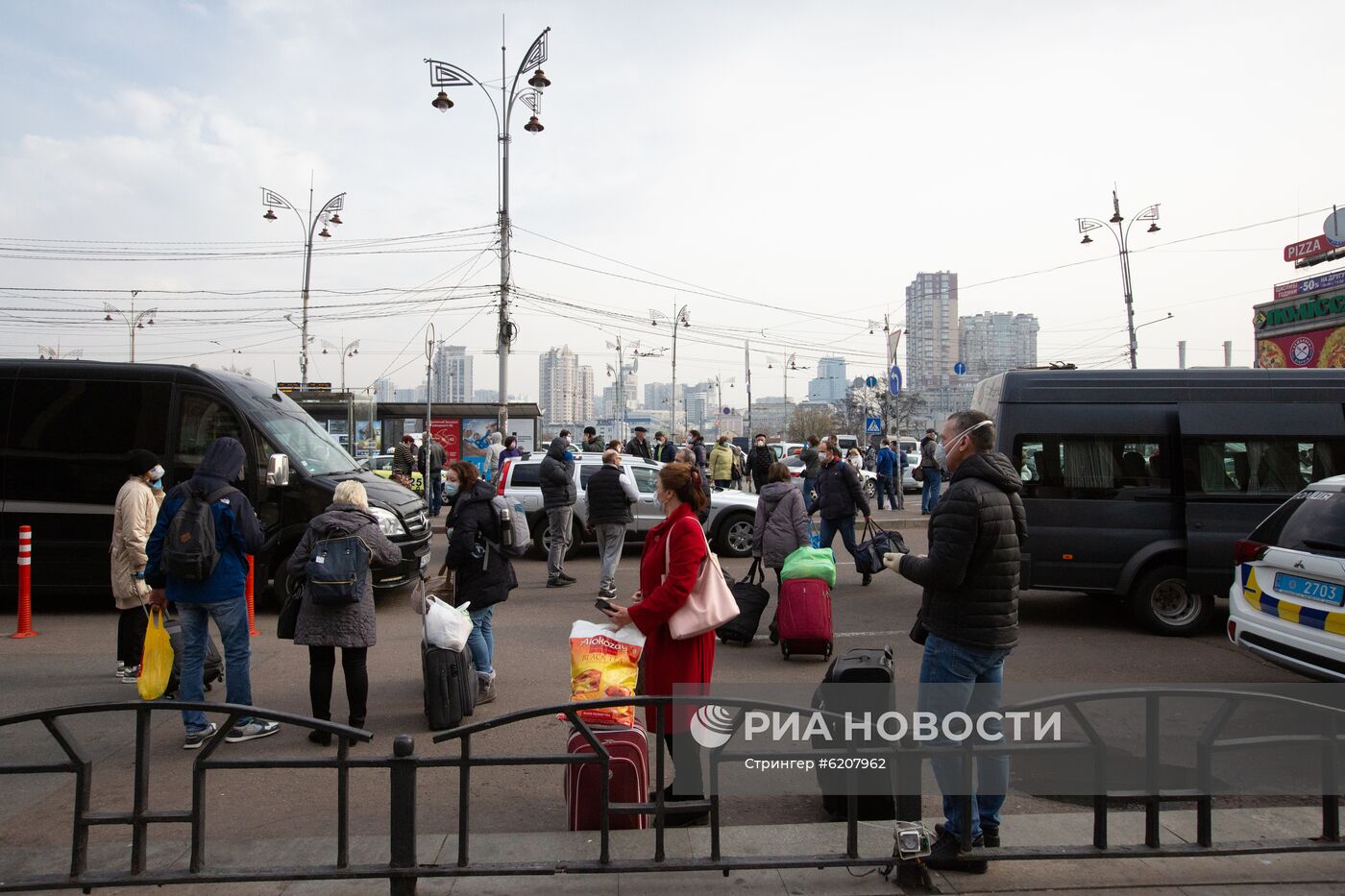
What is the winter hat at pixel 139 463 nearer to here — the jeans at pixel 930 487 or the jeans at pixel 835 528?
the jeans at pixel 835 528

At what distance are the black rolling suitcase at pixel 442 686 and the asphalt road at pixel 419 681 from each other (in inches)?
6.7

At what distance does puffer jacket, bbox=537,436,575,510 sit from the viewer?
11.4 meters

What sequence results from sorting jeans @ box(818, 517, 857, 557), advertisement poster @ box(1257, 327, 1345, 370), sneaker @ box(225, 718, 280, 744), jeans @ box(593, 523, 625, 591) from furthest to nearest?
advertisement poster @ box(1257, 327, 1345, 370) → jeans @ box(818, 517, 857, 557) → jeans @ box(593, 523, 625, 591) → sneaker @ box(225, 718, 280, 744)

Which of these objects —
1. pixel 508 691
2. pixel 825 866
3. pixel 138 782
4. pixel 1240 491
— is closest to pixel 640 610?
pixel 825 866

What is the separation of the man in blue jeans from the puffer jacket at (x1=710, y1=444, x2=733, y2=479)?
14.2 m

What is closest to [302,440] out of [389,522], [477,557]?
[389,522]

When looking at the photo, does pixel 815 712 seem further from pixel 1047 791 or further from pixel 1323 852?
pixel 1323 852

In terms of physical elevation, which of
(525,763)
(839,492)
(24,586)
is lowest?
(24,586)

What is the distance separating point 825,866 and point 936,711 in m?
0.77

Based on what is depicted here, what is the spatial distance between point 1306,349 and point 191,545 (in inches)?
1078

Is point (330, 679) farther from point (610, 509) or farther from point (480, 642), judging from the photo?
point (610, 509)

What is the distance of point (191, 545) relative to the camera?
525 centimetres

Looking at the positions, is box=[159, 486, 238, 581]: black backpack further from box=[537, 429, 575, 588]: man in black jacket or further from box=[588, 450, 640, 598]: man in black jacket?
box=[537, 429, 575, 588]: man in black jacket

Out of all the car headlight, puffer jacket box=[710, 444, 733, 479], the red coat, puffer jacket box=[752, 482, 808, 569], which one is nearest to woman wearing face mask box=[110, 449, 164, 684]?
the car headlight
